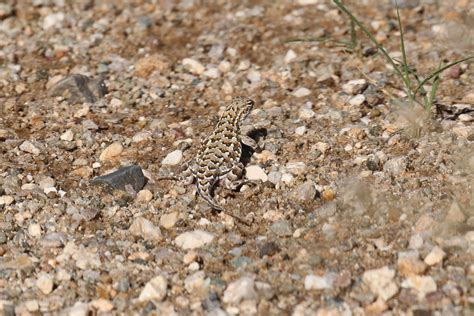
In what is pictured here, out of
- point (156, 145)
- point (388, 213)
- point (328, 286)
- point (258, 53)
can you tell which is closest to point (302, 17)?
point (258, 53)

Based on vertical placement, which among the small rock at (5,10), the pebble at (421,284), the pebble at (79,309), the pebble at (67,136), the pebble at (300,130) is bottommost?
the small rock at (5,10)

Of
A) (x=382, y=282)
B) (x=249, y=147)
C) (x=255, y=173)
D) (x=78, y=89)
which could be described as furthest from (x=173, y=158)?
(x=382, y=282)

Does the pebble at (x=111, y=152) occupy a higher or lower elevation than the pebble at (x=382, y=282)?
lower

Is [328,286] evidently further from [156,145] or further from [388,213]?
[156,145]

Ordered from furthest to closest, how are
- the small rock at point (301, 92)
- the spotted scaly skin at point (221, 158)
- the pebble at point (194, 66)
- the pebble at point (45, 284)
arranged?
the pebble at point (194, 66)
the small rock at point (301, 92)
the spotted scaly skin at point (221, 158)
the pebble at point (45, 284)

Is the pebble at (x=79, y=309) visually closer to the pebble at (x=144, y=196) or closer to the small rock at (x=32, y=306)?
the small rock at (x=32, y=306)

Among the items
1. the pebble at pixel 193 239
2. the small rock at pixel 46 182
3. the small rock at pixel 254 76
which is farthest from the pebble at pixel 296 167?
the small rock at pixel 46 182

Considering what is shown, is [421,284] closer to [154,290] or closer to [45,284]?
[154,290]
